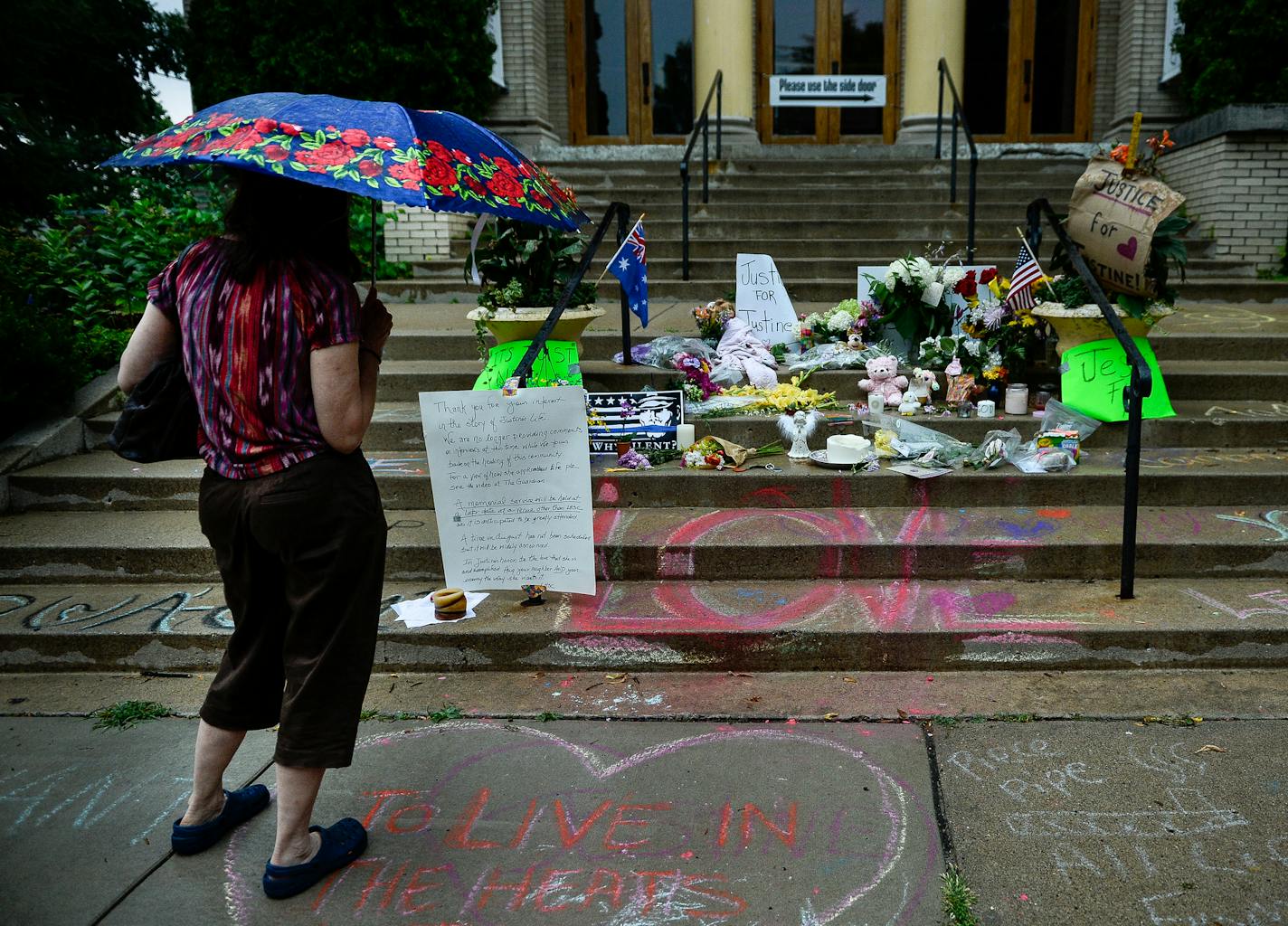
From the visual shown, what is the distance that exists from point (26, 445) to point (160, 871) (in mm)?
3681

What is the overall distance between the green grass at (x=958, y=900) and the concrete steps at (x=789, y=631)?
134cm

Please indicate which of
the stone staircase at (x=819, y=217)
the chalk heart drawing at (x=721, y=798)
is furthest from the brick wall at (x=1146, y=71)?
the chalk heart drawing at (x=721, y=798)

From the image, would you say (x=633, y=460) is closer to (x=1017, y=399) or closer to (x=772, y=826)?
(x=1017, y=399)

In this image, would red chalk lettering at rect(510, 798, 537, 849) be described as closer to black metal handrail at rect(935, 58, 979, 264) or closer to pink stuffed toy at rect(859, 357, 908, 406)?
pink stuffed toy at rect(859, 357, 908, 406)

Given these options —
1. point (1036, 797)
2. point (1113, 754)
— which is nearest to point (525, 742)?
point (1036, 797)

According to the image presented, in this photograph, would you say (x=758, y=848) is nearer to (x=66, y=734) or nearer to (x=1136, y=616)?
(x=1136, y=616)

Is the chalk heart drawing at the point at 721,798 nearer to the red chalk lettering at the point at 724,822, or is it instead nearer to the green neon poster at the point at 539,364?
the red chalk lettering at the point at 724,822

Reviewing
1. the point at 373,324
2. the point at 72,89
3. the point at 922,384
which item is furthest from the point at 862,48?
the point at 373,324

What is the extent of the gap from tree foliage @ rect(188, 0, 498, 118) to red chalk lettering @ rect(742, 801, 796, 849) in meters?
9.14

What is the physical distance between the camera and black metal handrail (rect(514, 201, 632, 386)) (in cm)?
425

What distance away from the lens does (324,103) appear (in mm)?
2443

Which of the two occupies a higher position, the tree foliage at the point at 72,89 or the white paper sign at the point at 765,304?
the tree foliage at the point at 72,89

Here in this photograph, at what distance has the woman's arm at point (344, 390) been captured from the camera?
7.84ft

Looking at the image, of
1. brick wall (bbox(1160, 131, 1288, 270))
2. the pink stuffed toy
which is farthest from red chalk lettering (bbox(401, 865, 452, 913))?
brick wall (bbox(1160, 131, 1288, 270))
